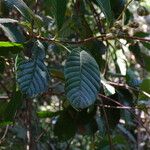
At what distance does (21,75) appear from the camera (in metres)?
0.99

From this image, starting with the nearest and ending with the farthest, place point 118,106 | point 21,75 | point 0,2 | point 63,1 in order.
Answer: point 21,75, point 63,1, point 0,2, point 118,106

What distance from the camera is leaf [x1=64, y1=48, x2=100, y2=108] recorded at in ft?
3.15

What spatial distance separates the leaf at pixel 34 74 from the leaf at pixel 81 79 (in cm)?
6

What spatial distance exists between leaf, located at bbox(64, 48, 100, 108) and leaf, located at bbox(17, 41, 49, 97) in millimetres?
55

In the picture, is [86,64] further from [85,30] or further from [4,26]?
[85,30]

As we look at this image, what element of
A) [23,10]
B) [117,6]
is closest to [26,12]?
[23,10]

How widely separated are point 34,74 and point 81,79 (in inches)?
4.2

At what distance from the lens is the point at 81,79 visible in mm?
1003

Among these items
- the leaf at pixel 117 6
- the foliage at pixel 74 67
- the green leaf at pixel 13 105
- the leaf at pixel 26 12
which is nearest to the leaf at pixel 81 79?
the foliage at pixel 74 67

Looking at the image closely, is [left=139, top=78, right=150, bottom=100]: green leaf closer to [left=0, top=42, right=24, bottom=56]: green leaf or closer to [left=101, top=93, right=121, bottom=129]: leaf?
[left=101, top=93, right=121, bottom=129]: leaf

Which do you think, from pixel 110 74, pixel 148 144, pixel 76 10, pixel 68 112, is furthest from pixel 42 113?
pixel 148 144

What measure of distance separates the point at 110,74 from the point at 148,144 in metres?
1.39

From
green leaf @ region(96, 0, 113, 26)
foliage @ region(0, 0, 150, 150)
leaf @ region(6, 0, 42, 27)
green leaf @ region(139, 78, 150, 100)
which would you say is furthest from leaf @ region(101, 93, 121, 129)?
leaf @ region(6, 0, 42, 27)

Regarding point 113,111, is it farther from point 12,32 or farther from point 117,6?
point 12,32
